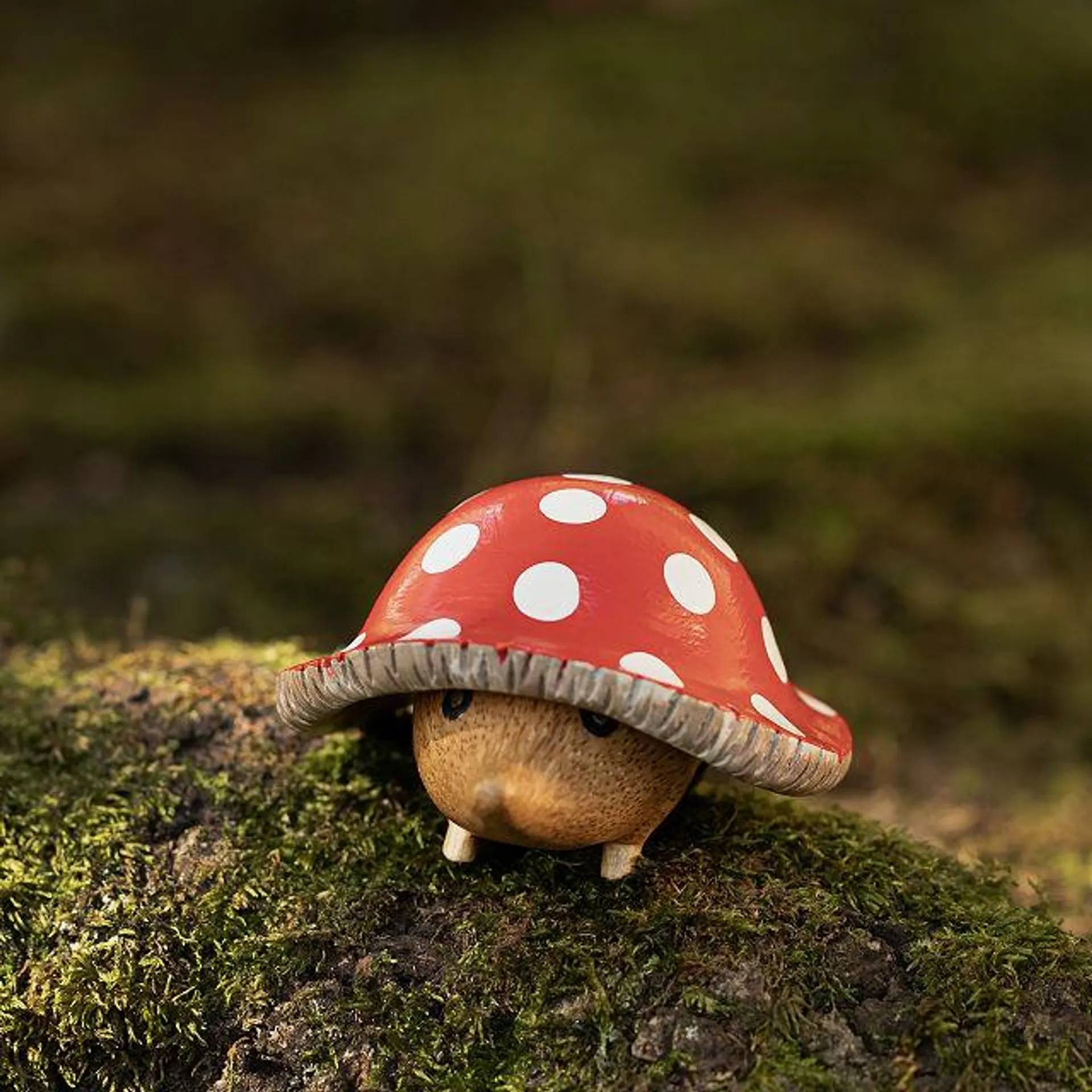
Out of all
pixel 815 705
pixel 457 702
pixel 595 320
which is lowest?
pixel 595 320

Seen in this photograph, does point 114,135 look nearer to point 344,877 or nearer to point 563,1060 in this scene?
point 344,877

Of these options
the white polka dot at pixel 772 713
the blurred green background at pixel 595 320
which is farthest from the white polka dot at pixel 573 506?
the blurred green background at pixel 595 320

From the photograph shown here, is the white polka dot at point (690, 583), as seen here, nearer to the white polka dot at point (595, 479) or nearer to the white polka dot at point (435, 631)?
the white polka dot at point (595, 479)

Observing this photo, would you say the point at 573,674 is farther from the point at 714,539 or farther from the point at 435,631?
the point at 714,539

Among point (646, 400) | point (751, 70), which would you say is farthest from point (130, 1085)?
point (751, 70)

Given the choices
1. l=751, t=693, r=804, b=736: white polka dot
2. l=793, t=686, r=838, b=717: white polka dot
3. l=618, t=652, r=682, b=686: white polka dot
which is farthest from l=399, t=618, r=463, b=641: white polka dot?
l=793, t=686, r=838, b=717: white polka dot

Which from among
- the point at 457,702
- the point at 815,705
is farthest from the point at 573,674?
the point at 815,705
